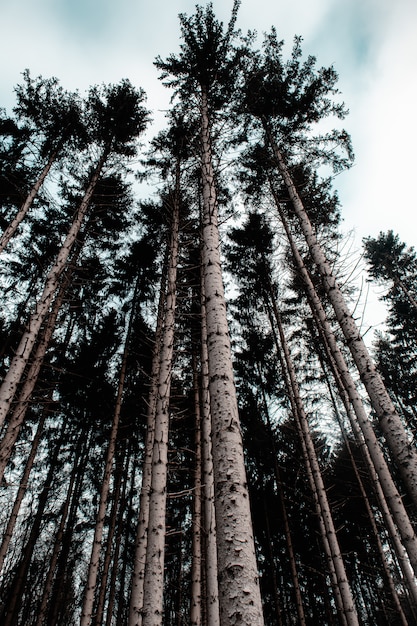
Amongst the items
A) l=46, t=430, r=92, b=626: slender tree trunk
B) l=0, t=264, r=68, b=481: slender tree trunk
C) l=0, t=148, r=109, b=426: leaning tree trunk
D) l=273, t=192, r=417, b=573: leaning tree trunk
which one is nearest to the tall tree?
l=273, t=192, r=417, b=573: leaning tree trunk

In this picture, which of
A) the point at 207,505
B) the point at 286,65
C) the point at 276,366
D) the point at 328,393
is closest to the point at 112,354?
the point at 276,366

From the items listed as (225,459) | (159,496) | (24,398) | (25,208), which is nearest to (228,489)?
(225,459)

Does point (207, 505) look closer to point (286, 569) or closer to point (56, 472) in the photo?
point (56, 472)

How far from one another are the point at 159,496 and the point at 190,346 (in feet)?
19.1

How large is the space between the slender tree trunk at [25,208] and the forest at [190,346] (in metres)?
0.06

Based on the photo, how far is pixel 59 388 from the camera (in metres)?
11.8

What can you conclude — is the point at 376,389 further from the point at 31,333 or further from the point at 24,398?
the point at 24,398

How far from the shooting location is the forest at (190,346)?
577 centimetres

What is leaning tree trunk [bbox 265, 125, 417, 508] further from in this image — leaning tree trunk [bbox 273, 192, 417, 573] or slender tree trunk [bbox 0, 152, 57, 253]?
slender tree trunk [bbox 0, 152, 57, 253]

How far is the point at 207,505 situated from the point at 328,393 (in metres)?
7.62

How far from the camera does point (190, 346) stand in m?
10.7

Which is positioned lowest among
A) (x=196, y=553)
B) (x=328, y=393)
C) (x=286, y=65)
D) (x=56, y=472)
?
(x=196, y=553)

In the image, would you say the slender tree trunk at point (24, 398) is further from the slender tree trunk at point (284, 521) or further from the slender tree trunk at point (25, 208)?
the slender tree trunk at point (284, 521)

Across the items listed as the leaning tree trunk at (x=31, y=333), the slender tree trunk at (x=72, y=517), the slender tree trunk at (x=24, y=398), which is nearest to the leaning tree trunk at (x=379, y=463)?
the leaning tree trunk at (x=31, y=333)
